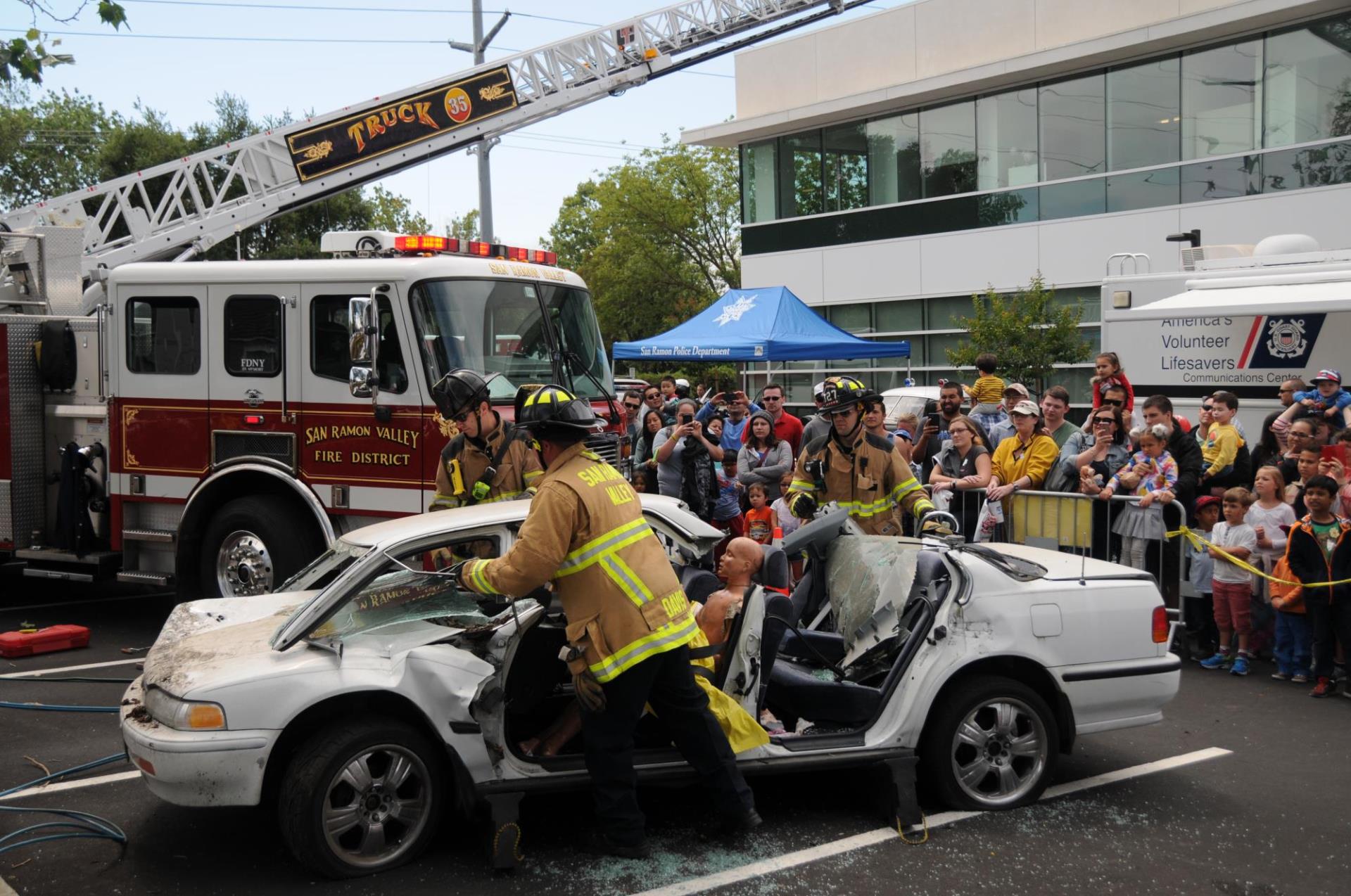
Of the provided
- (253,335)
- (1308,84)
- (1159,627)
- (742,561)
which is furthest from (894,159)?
(742,561)

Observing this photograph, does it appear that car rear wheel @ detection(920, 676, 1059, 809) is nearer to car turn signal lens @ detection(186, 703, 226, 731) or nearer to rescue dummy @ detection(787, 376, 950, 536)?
rescue dummy @ detection(787, 376, 950, 536)

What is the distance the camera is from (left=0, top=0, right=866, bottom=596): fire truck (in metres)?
8.12

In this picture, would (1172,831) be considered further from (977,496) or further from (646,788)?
(977,496)

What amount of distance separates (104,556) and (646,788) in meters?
5.94

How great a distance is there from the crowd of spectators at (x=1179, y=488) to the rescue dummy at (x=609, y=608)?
2490 millimetres

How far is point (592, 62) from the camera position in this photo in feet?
43.0

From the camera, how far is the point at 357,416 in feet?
27.0

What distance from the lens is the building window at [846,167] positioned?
23438 millimetres

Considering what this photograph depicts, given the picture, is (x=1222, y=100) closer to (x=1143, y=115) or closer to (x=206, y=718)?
(x=1143, y=115)

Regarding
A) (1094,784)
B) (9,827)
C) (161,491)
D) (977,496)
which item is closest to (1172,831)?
(1094,784)

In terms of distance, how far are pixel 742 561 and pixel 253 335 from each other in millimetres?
4864

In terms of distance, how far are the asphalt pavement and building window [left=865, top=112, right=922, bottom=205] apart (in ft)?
57.7

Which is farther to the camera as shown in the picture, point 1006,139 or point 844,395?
point 1006,139

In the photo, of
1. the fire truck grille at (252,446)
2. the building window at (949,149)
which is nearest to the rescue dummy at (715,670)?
the fire truck grille at (252,446)
